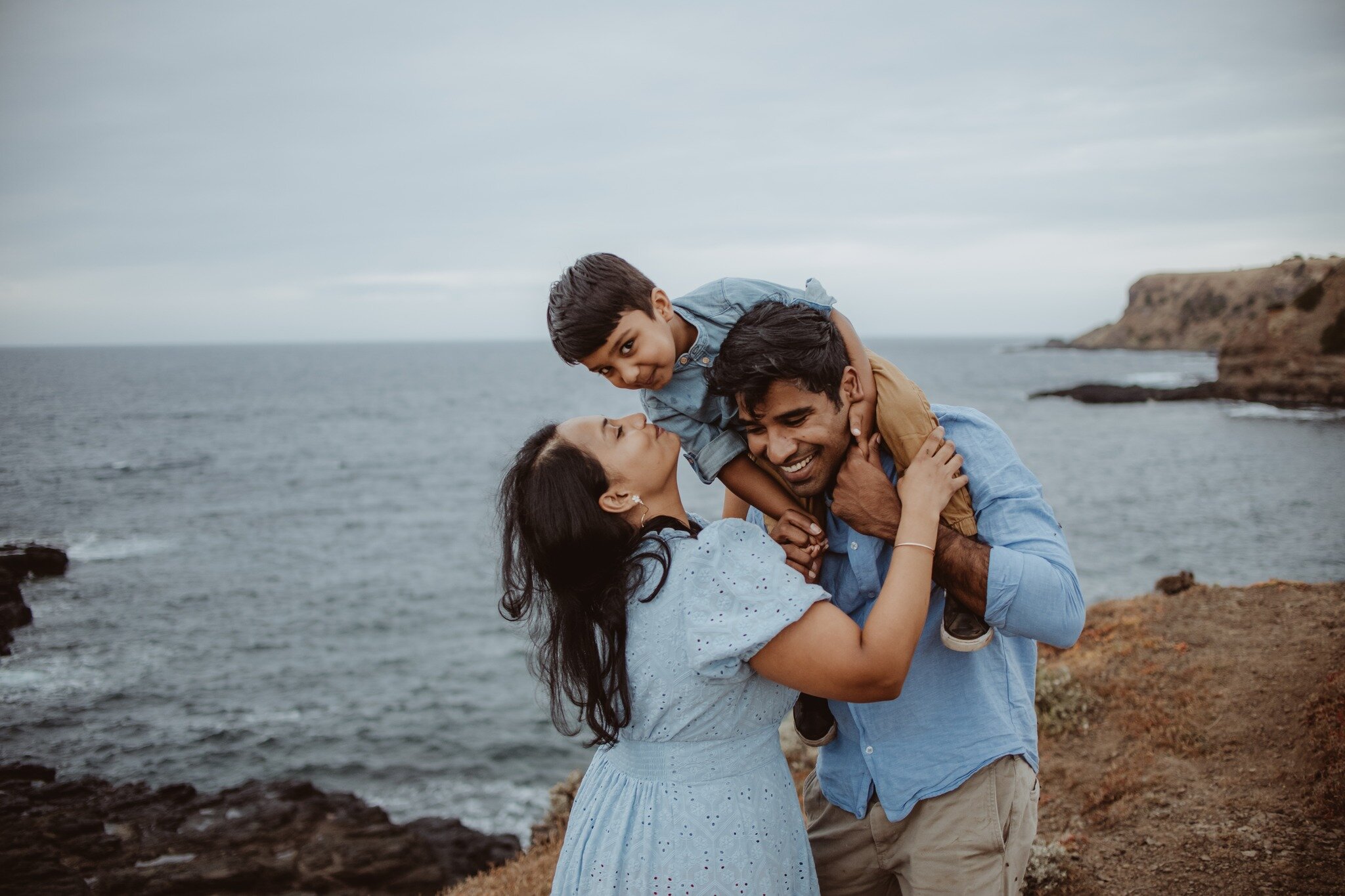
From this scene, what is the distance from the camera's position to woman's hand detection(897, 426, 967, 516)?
107 inches

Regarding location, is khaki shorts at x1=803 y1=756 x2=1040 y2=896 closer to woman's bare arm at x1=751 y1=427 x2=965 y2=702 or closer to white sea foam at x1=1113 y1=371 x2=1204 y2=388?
woman's bare arm at x1=751 y1=427 x2=965 y2=702

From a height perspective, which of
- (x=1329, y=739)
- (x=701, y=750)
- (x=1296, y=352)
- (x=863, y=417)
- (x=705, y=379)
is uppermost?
(x=1296, y=352)

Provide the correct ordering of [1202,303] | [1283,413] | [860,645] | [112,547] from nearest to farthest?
[860,645] < [112,547] < [1283,413] < [1202,303]

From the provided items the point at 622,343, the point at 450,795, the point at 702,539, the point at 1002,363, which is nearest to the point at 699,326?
the point at 622,343

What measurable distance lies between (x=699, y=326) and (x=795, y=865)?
2427 millimetres

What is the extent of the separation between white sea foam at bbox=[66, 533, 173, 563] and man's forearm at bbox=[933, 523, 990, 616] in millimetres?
37345

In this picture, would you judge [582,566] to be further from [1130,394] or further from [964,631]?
[1130,394]

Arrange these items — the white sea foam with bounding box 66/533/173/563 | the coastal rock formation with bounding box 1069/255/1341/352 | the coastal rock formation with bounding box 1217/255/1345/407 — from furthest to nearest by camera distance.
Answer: the coastal rock formation with bounding box 1069/255/1341/352 < the coastal rock formation with bounding box 1217/255/1345/407 < the white sea foam with bounding box 66/533/173/563

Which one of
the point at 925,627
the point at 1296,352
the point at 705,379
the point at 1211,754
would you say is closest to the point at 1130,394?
the point at 1296,352

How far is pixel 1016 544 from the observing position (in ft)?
9.09

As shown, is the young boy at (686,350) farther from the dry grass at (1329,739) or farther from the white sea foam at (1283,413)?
the white sea foam at (1283,413)

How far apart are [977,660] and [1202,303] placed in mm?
140011

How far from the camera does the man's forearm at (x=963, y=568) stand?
2650 mm

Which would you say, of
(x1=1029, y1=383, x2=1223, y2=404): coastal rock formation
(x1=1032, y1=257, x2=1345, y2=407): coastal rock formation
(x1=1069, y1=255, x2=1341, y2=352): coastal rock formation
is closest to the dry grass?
(x1=1032, y1=257, x2=1345, y2=407): coastal rock formation
